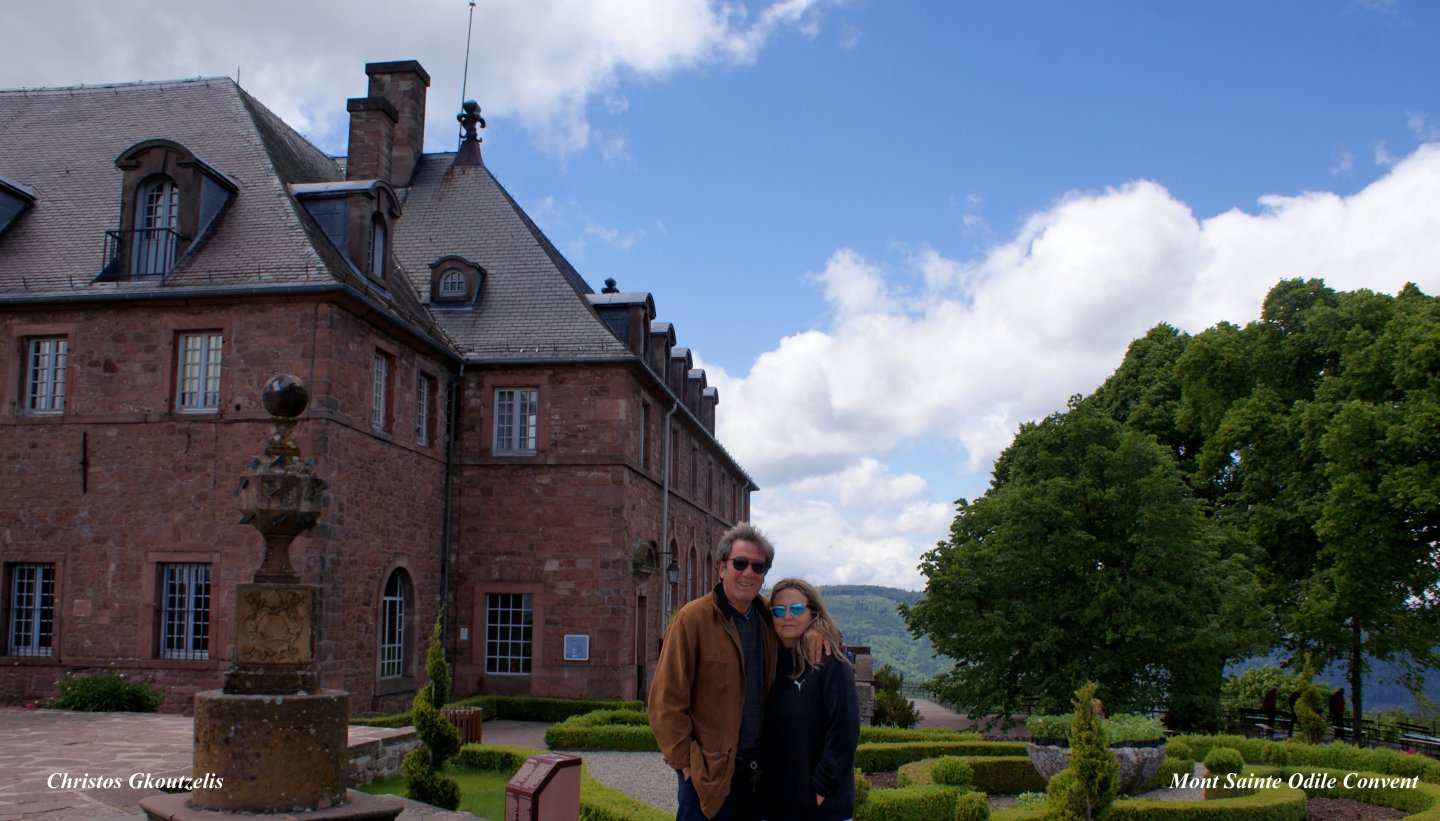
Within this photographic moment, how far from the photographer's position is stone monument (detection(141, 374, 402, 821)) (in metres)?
7.71

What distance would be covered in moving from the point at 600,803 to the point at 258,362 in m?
11.0

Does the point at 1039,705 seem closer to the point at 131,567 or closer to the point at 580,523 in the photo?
the point at 580,523

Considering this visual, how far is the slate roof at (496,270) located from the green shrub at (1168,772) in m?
12.6

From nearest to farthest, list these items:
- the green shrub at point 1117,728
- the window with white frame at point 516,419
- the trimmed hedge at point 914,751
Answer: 1. the green shrub at point 1117,728
2. the trimmed hedge at point 914,751
3. the window with white frame at point 516,419

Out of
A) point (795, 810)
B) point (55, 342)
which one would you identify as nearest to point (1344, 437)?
point (795, 810)

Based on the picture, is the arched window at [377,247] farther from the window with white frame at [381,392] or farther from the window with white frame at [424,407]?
the window with white frame at [424,407]

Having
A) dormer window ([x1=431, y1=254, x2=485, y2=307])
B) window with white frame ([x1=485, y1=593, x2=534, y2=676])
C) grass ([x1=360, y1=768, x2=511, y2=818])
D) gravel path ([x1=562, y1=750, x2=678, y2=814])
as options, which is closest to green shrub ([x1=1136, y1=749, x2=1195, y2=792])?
gravel path ([x1=562, y1=750, x2=678, y2=814])

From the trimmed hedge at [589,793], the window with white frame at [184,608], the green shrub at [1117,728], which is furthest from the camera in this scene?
the window with white frame at [184,608]

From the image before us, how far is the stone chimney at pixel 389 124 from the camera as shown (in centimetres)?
2634

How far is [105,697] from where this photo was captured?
1688 centimetres

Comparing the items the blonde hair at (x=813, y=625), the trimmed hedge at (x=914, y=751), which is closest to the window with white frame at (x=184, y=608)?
the trimmed hedge at (x=914, y=751)

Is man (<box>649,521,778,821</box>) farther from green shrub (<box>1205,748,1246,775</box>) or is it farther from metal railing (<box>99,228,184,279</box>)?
metal railing (<box>99,228,184,279</box>)

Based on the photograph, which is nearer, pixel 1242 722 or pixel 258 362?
pixel 258 362

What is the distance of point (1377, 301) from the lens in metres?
27.4
